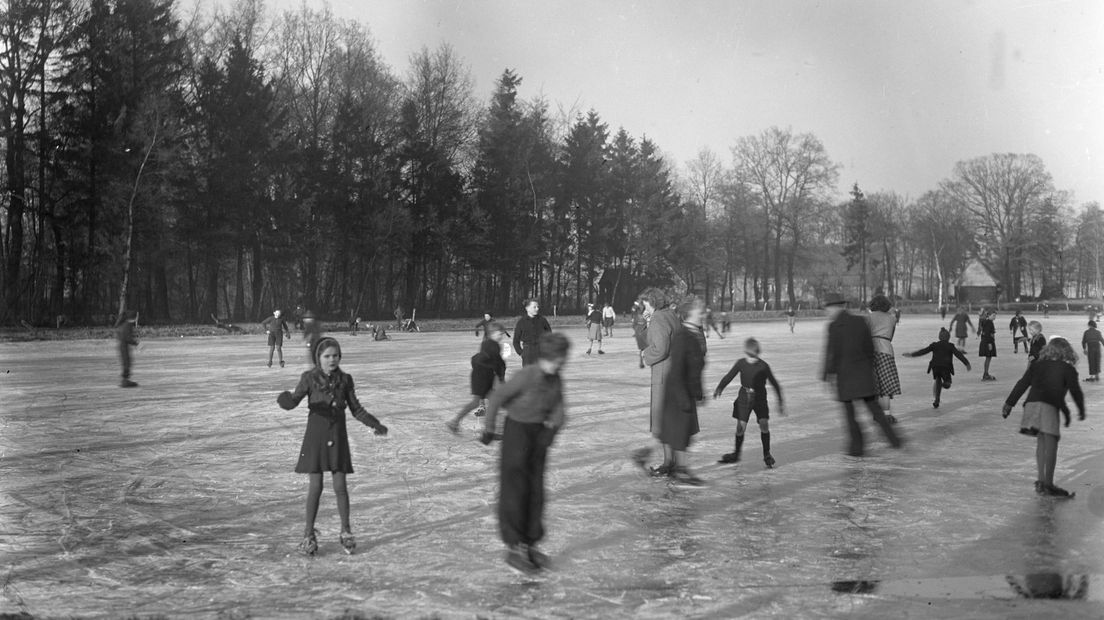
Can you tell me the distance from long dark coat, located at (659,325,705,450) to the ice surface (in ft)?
1.69

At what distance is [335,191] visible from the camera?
4659 centimetres

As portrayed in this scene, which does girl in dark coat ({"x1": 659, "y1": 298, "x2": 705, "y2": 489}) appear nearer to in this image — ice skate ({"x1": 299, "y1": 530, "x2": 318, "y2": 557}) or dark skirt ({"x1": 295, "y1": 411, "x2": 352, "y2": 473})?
dark skirt ({"x1": 295, "y1": 411, "x2": 352, "y2": 473})

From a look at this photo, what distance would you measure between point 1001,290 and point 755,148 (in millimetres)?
29675

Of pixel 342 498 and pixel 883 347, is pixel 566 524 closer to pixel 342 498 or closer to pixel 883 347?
pixel 342 498

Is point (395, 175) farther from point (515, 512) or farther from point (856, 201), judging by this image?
point (856, 201)

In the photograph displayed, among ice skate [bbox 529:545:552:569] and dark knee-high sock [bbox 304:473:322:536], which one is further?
dark knee-high sock [bbox 304:473:322:536]

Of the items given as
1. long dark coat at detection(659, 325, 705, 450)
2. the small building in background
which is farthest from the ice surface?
the small building in background

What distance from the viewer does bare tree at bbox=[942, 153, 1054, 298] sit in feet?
232

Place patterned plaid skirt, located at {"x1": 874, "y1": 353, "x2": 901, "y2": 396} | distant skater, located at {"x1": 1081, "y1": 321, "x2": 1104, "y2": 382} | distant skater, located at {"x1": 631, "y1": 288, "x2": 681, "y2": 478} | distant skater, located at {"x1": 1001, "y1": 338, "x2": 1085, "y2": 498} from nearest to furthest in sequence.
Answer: distant skater, located at {"x1": 1001, "y1": 338, "x2": 1085, "y2": 498}, distant skater, located at {"x1": 631, "y1": 288, "x2": 681, "y2": 478}, patterned plaid skirt, located at {"x1": 874, "y1": 353, "x2": 901, "y2": 396}, distant skater, located at {"x1": 1081, "y1": 321, "x2": 1104, "y2": 382}

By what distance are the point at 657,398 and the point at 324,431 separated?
10.9 ft

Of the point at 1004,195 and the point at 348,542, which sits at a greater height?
the point at 1004,195

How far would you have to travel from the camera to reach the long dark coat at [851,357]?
7473 millimetres

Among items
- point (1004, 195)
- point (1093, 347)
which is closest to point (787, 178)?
point (1004, 195)

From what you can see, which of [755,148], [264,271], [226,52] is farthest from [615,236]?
[226,52]
